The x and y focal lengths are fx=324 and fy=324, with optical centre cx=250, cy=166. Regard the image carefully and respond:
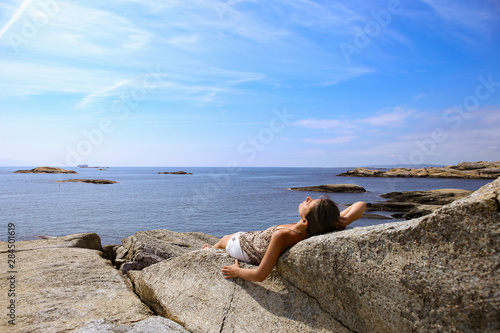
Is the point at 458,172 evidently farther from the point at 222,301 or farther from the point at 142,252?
the point at 222,301

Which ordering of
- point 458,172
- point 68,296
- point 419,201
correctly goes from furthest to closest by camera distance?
point 458,172, point 419,201, point 68,296

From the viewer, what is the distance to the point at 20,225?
23.4 metres

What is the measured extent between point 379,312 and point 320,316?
0.75m

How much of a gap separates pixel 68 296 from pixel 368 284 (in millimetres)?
4323

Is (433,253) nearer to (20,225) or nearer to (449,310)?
(449,310)

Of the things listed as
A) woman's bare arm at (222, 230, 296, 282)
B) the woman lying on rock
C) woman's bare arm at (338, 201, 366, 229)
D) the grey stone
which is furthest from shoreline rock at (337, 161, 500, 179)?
the grey stone

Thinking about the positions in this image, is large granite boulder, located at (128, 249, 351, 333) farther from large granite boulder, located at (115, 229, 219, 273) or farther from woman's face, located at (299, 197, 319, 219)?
large granite boulder, located at (115, 229, 219, 273)

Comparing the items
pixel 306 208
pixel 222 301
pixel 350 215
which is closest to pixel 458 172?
pixel 350 215

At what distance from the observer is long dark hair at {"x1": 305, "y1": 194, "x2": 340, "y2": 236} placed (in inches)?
167

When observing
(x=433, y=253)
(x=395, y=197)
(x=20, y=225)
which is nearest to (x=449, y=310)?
(x=433, y=253)

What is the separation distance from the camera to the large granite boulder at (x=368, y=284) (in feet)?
9.59

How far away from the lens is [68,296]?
193 inches

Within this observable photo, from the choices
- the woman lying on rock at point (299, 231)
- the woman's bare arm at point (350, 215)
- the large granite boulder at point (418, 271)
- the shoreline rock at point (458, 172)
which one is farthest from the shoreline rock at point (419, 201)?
the shoreline rock at point (458, 172)

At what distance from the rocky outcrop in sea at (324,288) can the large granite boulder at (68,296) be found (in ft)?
0.05
